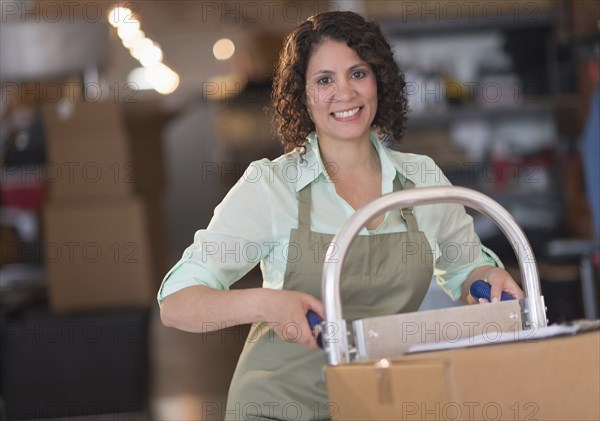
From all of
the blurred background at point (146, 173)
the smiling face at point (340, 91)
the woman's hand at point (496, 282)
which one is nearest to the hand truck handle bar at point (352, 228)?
the woman's hand at point (496, 282)

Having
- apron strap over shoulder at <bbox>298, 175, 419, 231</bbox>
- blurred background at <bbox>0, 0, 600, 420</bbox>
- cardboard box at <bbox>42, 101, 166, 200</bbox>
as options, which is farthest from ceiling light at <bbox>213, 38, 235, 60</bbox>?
apron strap over shoulder at <bbox>298, 175, 419, 231</bbox>

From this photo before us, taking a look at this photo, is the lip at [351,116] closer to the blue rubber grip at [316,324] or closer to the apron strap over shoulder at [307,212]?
the apron strap over shoulder at [307,212]

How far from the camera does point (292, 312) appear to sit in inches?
56.0

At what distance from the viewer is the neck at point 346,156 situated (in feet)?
6.16

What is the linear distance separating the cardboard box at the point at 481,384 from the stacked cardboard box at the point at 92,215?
10.0ft

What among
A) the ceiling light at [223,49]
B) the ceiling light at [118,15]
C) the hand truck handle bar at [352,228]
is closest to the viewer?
the hand truck handle bar at [352,228]

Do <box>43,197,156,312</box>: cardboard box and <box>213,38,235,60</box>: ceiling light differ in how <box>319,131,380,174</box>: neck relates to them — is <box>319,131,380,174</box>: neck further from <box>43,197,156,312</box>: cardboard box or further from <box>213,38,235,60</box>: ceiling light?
<box>213,38,235,60</box>: ceiling light

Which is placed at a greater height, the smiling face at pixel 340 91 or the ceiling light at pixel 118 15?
the ceiling light at pixel 118 15

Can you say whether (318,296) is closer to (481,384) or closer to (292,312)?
(292,312)

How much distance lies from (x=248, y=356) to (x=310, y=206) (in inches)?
12.1

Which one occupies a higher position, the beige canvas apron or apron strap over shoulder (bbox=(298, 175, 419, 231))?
apron strap over shoulder (bbox=(298, 175, 419, 231))

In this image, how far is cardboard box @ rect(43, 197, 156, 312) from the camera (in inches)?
167

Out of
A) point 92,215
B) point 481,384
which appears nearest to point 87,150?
point 92,215

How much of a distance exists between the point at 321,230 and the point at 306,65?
34cm
